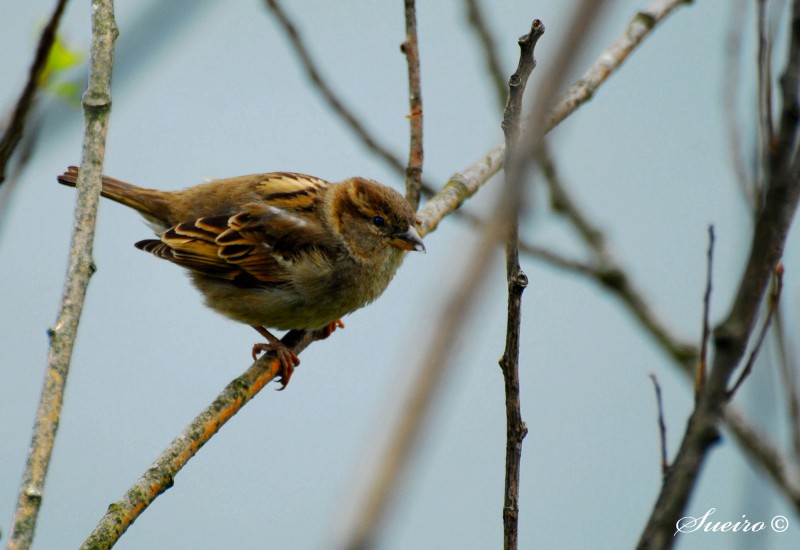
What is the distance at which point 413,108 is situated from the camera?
4910mm

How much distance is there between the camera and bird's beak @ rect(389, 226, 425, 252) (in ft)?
16.4

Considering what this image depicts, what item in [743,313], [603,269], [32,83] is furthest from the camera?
[603,269]

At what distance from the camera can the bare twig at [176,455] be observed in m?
2.68

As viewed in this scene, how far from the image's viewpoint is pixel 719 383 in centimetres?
145

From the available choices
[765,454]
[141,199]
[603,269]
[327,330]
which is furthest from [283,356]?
[765,454]

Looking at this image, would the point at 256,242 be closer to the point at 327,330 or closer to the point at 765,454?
the point at 327,330

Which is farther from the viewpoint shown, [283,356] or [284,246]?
[284,246]

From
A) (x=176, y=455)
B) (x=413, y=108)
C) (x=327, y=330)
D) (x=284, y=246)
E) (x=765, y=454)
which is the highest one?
(x=413, y=108)

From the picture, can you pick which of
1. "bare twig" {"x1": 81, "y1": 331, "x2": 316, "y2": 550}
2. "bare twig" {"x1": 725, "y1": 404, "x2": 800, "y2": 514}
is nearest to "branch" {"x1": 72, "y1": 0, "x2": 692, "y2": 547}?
"bare twig" {"x1": 81, "y1": 331, "x2": 316, "y2": 550}

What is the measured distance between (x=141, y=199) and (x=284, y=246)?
3.94ft

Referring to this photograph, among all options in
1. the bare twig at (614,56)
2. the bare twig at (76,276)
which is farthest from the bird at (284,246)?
the bare twig at (76,276)

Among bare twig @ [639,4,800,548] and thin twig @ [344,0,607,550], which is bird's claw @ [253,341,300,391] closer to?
bare twig @ [639,4,800,548]

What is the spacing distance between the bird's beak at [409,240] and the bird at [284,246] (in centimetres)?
1

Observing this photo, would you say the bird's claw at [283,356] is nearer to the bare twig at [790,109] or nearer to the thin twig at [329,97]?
the thin twig at [329,97]
